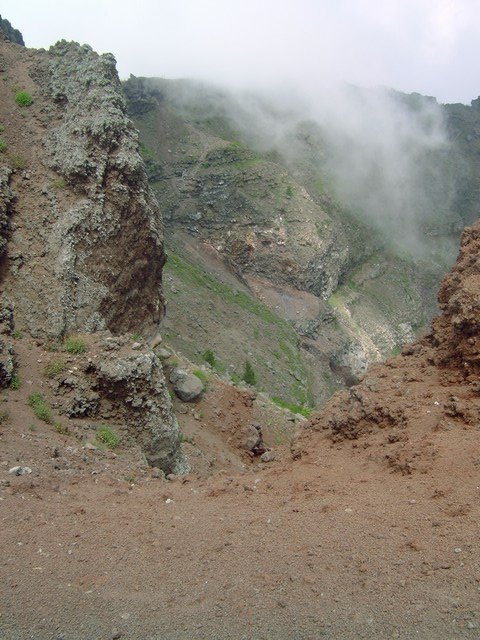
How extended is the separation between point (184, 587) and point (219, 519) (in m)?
1.63

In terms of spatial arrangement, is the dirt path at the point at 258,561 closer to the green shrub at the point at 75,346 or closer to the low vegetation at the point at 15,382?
the low vegetation at the point at 15,382

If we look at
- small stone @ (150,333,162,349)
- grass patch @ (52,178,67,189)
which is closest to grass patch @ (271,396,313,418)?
small stone @ (150,333,162,349)

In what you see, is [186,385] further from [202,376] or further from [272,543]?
[272,543]

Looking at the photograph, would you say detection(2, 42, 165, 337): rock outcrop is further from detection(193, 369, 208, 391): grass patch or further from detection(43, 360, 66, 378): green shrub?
detection(193, 369, 208, 391): grass patch

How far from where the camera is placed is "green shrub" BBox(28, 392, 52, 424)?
41.5 ft

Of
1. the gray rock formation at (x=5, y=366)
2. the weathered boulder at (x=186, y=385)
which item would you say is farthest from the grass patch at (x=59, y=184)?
the weathered boulder at (x=186, y=385)

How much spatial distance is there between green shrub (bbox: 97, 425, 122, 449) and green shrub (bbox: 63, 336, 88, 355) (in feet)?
6.43

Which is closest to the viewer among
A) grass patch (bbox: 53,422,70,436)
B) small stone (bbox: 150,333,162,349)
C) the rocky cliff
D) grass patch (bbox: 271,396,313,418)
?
grass patch (bbox: 53,422,70,436)

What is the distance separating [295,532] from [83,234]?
12.5 m

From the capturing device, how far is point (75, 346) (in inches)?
597

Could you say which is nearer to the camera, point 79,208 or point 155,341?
point 79,208

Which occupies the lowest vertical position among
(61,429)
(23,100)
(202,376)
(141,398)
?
(202,376)

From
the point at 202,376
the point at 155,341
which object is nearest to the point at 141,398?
the point at 155,341

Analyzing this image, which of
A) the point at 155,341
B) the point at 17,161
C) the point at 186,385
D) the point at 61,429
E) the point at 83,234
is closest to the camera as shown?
the point at 61,429
